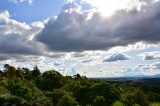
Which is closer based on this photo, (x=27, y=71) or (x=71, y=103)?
(x=71, y=103)

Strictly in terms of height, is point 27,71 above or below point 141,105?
above

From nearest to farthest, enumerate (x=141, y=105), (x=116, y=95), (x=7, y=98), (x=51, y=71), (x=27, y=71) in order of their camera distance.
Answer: (x=7, y=98) → (x=141, y=105) → (x=116, y=95) → (x=51, y=71) → (x=27, y=71)

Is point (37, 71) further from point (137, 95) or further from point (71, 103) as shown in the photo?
point (71, 103)

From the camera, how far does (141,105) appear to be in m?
90.1

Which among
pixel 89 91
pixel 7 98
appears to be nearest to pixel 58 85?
pixel 89 91

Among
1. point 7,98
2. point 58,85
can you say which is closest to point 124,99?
point 58,85

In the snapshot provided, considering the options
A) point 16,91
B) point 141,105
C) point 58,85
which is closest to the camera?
point 16,91

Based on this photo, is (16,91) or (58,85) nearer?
(16,91)

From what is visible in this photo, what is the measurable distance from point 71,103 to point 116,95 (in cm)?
3100

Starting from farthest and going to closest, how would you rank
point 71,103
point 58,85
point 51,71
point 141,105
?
point 51,71
point 58,85
point 141,105
point 71,103

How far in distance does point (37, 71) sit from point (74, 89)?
64921 mm

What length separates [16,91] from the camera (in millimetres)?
75438

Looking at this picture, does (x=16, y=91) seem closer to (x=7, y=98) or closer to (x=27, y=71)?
(x=7, y=98)

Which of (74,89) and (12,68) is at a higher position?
(12,68)
